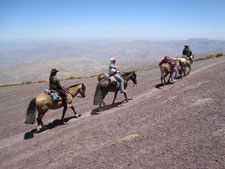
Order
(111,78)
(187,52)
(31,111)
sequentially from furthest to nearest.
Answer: (187,52), (111,78), (31,111)

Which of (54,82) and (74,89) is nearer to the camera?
(54,82)

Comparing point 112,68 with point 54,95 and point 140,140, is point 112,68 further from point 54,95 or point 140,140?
point 140,140

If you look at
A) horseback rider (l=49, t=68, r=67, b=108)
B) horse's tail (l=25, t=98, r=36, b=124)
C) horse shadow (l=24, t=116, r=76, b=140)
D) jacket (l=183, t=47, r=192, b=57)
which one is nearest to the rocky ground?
horse shadow (l=24, t=116, r=76, b=140)

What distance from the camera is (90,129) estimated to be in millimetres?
9148

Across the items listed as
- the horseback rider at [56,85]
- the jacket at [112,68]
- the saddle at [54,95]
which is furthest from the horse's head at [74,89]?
the jacket at [112,68]

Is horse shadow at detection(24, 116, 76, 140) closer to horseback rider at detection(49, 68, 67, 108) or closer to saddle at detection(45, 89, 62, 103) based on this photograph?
horseback rider at detection(49, 68, 67, 108)

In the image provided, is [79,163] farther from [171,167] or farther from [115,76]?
[115,76]

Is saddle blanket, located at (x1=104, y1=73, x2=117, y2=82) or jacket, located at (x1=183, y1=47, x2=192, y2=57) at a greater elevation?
jacket, located at (x1=183, y1=47, x2=192, y2=57)

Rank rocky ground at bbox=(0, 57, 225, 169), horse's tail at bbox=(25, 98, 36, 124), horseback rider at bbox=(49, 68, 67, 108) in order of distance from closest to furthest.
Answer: rocky ground at bbox=(0, 57, 225, 169) → horse's tail at bbox=(25, 98, 36, 124) → horseback rider at bbox=(49, 68, 67, 108)

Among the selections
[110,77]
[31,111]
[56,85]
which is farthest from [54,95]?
[110,77]

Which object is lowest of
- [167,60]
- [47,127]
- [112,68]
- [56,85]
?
[47,127]

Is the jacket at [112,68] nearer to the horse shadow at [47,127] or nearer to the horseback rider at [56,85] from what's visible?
the horseback rider at [56,85]

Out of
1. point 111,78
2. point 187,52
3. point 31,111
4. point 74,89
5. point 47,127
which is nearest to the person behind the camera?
point 31,111

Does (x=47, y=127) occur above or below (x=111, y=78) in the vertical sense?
below
